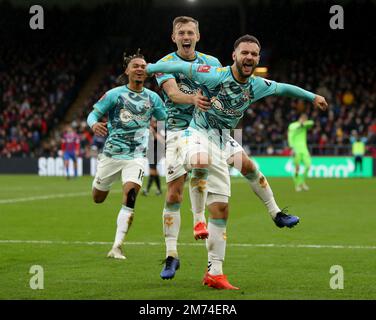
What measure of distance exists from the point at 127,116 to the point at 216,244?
3.18 metres

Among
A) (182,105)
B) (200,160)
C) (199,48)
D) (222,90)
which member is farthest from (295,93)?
(199,48)

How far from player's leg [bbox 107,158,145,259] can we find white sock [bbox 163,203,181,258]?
4.36 feet

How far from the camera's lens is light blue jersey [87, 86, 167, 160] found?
33.8 ft

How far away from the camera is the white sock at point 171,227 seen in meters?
8.31

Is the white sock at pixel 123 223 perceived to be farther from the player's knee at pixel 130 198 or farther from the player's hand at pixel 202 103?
the player's hand at pixel 202 103

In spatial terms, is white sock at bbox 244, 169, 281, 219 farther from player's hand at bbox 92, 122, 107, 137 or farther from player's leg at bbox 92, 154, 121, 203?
player's leg at bbox 92, 154, 121, 203

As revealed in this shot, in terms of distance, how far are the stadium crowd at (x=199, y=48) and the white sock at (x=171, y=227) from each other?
26.4 metres

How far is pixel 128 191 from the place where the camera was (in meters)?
10.1

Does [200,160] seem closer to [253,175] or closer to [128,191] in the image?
[253,175]

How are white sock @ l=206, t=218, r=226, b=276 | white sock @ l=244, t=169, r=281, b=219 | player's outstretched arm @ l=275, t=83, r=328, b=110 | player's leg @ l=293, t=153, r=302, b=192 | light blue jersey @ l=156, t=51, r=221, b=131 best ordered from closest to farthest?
white sock @ l=206, t=218, r=226, b=276, player's outstretched arm @ l=275, t=83, r=328, b=110, white sock @ l=244, t=169, r=281, b=219, light blue jersey @ l=156, t=51, r=221, b=131, player's leg @ l=293, t=153, r=302, b=192

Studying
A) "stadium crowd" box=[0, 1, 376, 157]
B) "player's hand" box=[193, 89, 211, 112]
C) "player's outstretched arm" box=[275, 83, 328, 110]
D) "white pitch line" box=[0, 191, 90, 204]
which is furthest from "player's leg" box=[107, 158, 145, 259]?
"stadium crowd" box=[0, 1, 376, 157]

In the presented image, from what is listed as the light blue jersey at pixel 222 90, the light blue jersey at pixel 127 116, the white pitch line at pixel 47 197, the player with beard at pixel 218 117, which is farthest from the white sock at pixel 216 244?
the white pitch line at pixel 47 197

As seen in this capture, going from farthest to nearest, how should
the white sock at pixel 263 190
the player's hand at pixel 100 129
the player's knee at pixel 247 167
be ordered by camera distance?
the player's hand at pixel 100 129, the white sock at pixel 263 190, the player's knee at pixel 247 167
